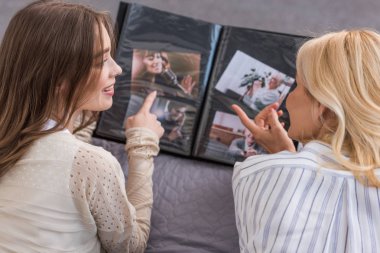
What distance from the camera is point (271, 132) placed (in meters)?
1.18

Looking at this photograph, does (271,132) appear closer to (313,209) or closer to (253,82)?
(253,82)

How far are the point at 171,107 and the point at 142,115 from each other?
199mm

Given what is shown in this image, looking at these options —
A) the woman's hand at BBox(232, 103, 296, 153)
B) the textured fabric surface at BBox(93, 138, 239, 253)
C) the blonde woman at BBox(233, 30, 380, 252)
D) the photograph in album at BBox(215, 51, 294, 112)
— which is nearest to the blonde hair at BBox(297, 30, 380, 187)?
the blonde woman at BBox(233, 30, 380, 252)

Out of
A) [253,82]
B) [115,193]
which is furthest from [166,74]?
[115,193]

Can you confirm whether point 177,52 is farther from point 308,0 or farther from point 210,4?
point 308,0

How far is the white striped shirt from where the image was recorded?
0.73 m

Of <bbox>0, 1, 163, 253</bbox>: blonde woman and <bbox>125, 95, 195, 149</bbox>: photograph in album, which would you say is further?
<bbox>125, 95, 195, 149</bbox>: photograph in album

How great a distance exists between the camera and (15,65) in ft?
2.79

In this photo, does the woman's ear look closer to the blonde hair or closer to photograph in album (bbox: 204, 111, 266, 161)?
the blonde hair

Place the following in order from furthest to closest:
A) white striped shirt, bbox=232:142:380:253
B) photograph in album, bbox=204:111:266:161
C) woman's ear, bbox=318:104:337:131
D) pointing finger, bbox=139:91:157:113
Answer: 1. photograph in album, bbox=204:111:266:161
2. pointing finger, bbox=139:91:157:113
3. woman's ear, bbox=318:104:337:131
4. white striped shirt, bbox=232:142:380:253

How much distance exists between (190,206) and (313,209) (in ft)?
1.76

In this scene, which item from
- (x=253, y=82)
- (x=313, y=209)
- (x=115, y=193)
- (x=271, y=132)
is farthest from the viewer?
(x=253, y=82)

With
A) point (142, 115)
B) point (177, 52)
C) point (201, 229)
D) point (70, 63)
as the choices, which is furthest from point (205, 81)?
point (70, 63)

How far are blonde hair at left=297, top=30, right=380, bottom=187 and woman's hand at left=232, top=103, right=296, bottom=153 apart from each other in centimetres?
32
